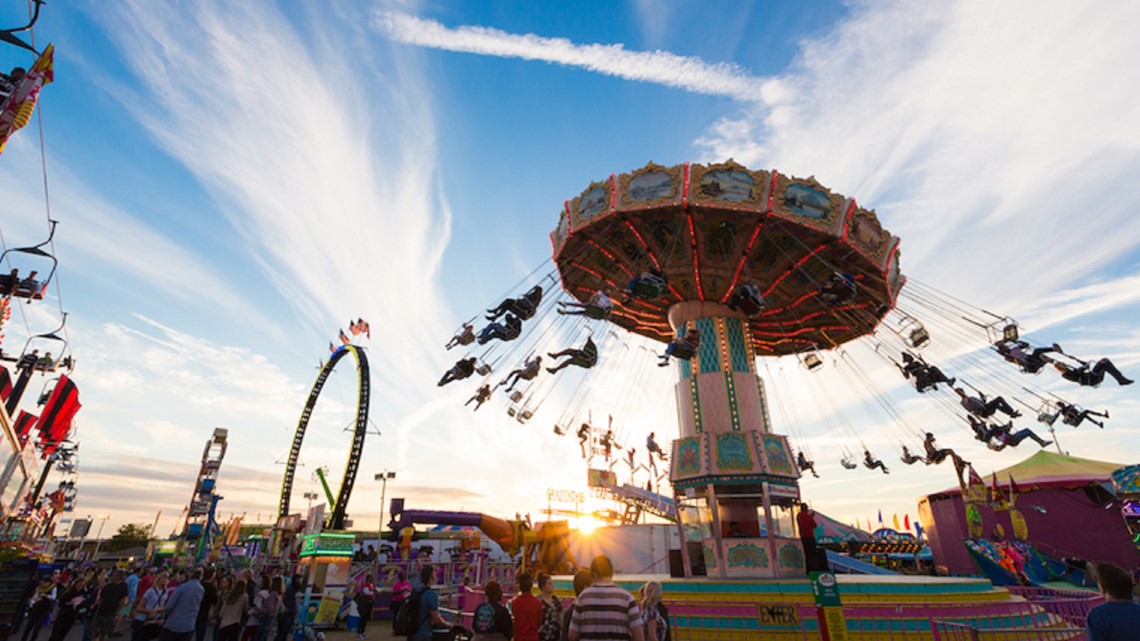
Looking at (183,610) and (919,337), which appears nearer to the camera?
(183,610)

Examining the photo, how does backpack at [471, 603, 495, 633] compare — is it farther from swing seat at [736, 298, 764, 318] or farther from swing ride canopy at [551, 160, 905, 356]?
swing ride canopy at [551, 160, 905, 356]

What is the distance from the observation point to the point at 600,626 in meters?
3.85

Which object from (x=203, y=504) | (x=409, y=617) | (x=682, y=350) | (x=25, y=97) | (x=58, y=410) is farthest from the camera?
(x=203, y=504)

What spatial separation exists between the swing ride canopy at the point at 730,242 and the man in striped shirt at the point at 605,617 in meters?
12.7

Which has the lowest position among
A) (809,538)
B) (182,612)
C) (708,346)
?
(182,612)

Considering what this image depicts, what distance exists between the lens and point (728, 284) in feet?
59.1

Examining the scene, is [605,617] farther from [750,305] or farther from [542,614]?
[750,305]

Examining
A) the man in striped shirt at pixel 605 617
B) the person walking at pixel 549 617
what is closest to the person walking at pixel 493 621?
the person walking at pixel 549 617

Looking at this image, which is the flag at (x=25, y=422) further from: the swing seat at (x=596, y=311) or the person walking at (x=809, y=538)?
the person walking at (x=809, y=538)

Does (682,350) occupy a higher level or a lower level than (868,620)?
higher

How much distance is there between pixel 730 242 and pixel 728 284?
1611 millimetres

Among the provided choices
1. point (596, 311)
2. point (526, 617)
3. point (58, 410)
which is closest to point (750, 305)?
point (596, 311)

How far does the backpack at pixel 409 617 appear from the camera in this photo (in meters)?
5.35

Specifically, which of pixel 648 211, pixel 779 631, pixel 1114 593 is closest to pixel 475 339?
pixel 648 211
